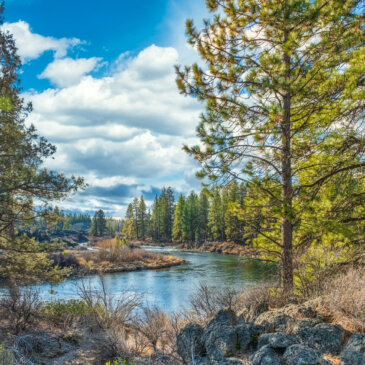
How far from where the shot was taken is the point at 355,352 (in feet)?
11.8

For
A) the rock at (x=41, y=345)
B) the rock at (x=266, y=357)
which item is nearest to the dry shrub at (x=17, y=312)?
the rock at (x=41, y=345)

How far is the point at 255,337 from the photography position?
4.75 meters

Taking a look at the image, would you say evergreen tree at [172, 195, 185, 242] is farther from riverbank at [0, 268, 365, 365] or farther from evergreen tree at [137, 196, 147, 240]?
riverbank at [0, 268, 365, 365]

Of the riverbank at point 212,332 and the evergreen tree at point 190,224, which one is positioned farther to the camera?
the evergreen tree at point 190,224

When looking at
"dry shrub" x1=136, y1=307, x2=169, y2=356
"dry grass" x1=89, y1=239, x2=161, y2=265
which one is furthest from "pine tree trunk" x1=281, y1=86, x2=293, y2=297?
"dry grass" x1=89, y1=239, x2=161, y2=265

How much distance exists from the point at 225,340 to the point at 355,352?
5.79 ft

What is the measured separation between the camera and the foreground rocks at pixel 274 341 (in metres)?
3.65

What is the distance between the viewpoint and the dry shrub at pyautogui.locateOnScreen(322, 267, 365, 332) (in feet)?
14.6

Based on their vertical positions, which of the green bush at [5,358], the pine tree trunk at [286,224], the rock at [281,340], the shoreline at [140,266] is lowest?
the shoreline at [140,266]

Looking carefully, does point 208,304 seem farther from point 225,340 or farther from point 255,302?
point 225,340

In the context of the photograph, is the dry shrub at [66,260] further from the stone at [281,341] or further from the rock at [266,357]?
the rock at [266,357]

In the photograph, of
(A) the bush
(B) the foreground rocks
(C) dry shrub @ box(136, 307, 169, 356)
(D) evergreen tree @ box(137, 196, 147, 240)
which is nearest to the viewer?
(B) the foreground rocks

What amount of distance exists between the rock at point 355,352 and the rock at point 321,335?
310mm

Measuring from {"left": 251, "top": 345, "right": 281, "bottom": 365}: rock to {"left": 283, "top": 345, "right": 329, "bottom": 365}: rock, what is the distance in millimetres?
117
